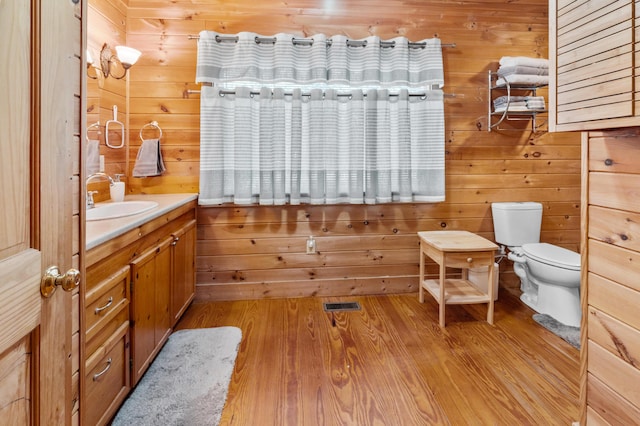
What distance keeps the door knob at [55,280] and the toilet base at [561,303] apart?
2.87 meters

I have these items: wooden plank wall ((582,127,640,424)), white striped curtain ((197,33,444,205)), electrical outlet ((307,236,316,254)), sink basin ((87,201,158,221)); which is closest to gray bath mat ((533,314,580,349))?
wooden plank wall ((582,127,640,424))

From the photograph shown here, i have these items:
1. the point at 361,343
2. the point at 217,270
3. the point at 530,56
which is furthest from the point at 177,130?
the point at 530,56

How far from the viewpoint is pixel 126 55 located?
2350 millimetres

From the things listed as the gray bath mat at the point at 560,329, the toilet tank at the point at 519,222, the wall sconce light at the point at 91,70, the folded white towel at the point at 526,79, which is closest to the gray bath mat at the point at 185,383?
the wall sconce light at the point at 91,70

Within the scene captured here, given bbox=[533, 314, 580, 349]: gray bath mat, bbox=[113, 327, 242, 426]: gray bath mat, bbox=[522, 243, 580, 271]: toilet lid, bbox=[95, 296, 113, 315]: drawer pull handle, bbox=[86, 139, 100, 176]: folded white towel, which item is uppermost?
bbox=[86, 139, 100, 176]: folded white towel

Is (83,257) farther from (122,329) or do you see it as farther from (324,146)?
(324,146)

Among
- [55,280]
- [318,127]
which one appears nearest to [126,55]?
[318,127]

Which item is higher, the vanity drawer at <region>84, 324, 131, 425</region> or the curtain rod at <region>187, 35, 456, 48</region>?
the curtain rod at <region>187, 35, 456, 48</region>

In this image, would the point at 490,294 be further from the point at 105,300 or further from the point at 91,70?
the point at 91,70

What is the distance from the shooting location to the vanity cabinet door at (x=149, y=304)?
1588mm

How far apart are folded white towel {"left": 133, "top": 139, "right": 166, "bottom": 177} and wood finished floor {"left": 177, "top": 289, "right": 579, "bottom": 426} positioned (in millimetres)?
1144

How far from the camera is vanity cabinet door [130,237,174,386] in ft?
5.21

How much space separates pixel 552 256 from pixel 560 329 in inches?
20.2

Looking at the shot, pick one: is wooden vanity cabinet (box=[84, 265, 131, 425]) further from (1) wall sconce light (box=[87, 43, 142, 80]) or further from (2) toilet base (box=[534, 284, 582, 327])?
(2) toilet base (box=[534, 284, 582, 327])
